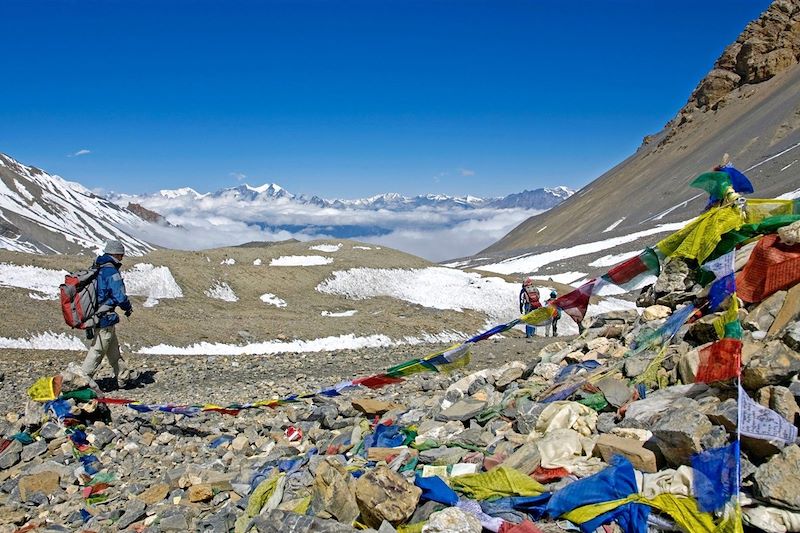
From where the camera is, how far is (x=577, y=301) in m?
9.71

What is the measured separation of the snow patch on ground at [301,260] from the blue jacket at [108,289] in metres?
26.7

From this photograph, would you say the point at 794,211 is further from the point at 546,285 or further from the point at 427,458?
the point at 546,285

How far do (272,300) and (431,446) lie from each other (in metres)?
26.2

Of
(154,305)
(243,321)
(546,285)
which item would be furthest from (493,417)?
(546,285)

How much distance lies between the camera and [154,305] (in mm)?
27750

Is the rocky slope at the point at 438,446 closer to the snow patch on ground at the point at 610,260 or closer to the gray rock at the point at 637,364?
the gray rock at the point at 637,364

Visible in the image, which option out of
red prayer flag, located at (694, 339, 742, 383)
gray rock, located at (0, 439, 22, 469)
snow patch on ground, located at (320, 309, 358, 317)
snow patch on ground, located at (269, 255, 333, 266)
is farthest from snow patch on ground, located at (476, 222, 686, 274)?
red prayer flag, located at (694, 339, 742, 383)

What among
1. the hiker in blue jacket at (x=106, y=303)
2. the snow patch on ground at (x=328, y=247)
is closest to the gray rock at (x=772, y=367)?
the hiker in blue jacket at (x=106, y=303)

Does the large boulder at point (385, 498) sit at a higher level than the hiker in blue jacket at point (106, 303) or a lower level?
lower

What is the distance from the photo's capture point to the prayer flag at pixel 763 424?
5.25m

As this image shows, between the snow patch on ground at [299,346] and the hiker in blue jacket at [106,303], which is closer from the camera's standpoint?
the hiker in blue jacket at [106,303]

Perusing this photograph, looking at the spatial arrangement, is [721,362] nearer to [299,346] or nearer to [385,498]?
[385,498]

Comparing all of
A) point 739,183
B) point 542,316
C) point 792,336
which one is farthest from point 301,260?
point 792,336

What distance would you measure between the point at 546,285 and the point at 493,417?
106 feet
